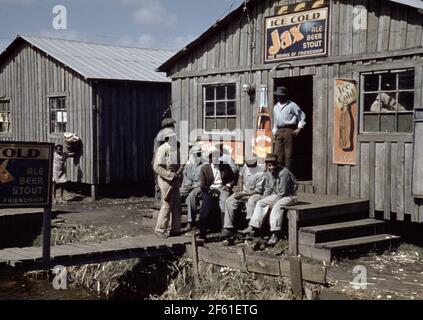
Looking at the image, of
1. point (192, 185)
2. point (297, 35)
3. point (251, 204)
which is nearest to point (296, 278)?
point (251, 204)

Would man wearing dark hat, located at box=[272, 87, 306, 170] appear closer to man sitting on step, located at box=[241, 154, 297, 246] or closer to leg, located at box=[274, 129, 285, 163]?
leg, located at box=[274, 129, 285, 163]

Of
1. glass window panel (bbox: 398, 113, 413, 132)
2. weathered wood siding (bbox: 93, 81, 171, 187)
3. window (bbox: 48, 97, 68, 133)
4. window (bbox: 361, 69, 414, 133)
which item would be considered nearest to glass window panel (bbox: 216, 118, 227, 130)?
window (bbox: 361, 69, 414, 133)

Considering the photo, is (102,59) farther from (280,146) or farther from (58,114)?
(280,146)

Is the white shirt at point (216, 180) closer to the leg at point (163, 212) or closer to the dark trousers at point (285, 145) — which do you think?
the leg at point (163, 212)

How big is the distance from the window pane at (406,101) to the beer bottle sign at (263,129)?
3165 mm

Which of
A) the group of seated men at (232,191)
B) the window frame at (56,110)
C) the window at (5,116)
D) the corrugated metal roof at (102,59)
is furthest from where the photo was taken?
the window at (5,116)

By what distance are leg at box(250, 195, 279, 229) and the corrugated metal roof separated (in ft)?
28.4

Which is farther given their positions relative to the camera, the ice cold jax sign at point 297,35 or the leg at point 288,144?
the leg at point 288,144

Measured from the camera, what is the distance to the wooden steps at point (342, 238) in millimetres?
9844

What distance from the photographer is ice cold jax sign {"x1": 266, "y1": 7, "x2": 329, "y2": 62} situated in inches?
473

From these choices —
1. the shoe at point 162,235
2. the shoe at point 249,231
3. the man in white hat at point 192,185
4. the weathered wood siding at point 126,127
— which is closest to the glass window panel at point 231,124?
the man in white hat at point 192,185

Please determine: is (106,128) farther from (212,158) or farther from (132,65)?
(212,158)
